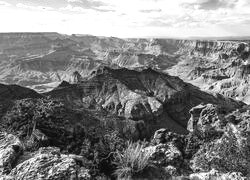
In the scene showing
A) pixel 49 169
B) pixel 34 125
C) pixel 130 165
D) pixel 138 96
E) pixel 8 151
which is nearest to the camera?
pixel 49 169

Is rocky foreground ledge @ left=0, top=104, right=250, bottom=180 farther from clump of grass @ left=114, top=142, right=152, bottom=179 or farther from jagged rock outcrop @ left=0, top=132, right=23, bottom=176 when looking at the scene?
clump of grass @ left=114, top=142, right=152, bottom=179

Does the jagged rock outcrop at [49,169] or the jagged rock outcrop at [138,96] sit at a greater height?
the jagged rock outcrop at [49,169]

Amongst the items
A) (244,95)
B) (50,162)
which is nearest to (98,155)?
(50,162)

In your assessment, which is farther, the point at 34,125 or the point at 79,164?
the point at 34,125

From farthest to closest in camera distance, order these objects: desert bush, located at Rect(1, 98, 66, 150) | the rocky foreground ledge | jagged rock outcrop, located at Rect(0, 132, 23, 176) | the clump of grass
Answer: desert bush, located at Rect(1, 98, 66, 150) → the clump of grass → jagged rock outcrop, located at Rect(0, 132, 23, 176) → the rocky foreground ledge

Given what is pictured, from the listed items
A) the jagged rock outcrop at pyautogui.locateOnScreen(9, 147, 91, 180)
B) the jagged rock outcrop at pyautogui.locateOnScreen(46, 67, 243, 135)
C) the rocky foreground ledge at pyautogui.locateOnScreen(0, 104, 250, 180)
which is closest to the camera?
the jagged rock outcrop at pyautogui.locateOnScreen(9, 147, 91, 180)

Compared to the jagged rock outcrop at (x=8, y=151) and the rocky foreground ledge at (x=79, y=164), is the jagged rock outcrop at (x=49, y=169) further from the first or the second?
the jagged rock outcrop at (x=8, y=151)

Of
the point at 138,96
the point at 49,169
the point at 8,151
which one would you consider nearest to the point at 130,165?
the point at 49,169

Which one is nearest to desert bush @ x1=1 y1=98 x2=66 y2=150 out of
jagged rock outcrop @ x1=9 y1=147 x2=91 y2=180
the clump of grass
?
jagged rock outcrop @ x1=9 y1=147 x2=91 y2=180

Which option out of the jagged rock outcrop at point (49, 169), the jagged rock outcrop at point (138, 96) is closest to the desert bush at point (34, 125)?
the jagged rock outcrop at point (49, 169)

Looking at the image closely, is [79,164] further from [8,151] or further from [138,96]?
[138,96]

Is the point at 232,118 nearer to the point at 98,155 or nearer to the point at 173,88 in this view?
the point at 98,155

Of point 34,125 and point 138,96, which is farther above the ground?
point 34,125
